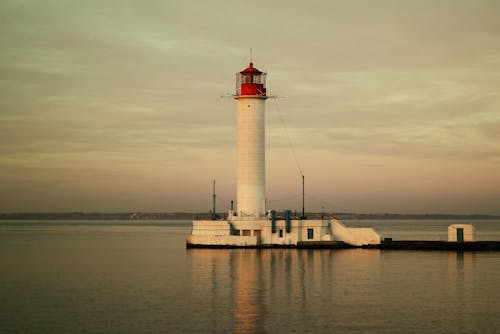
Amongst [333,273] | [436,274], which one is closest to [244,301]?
[333,273]

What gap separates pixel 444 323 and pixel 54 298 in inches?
770

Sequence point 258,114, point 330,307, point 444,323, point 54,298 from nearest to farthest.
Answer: point 444,323
point 330,307
point 54,298
point 258,114

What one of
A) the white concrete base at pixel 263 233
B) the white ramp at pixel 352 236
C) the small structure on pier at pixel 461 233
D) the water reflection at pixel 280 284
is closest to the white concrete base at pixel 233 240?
the white concrete base at pixel 263 233

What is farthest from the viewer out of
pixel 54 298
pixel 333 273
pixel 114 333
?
pixel 333 273

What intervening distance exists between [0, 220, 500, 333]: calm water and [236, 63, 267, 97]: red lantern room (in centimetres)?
1324

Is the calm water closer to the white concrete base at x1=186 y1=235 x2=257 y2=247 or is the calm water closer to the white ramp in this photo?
the white concrete base at x1=186 y1=235 x2=257 y2=247

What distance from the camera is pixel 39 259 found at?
210 feet

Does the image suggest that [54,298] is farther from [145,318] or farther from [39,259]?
[39,259]

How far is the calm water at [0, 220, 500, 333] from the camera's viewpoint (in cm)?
2948

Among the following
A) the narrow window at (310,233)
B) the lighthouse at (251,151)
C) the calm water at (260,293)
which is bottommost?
the calm water at (260,293)

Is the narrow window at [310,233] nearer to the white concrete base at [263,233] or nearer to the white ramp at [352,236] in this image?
the white concrete base at [263,233]

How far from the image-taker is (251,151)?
5997 centimetres

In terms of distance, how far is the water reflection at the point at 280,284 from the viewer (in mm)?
30516

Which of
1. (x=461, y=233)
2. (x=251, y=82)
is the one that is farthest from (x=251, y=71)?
(x=461, y=233)
